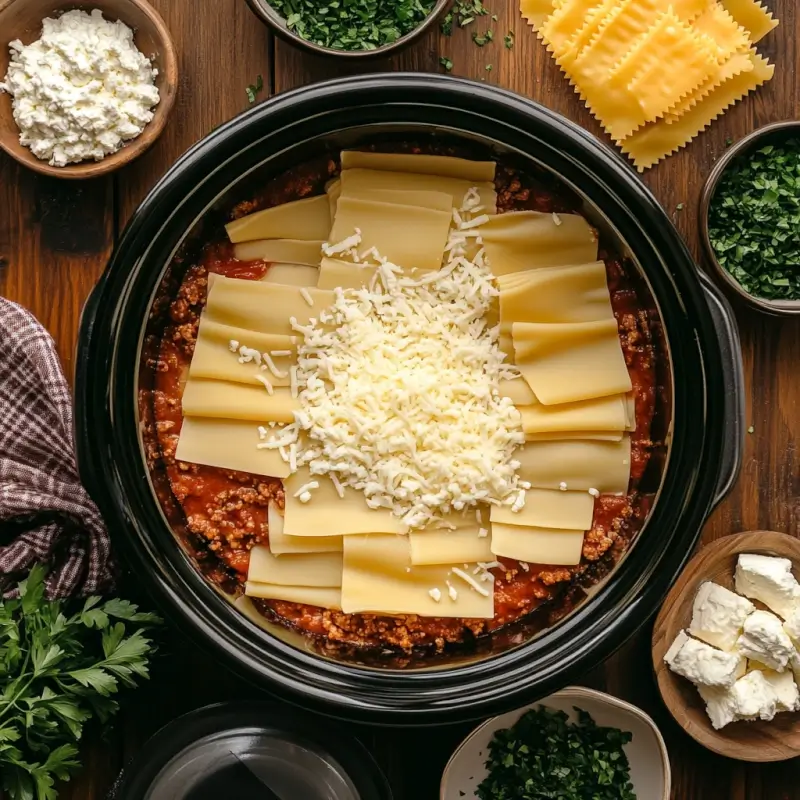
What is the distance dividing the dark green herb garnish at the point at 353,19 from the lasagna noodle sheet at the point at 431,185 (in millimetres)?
395

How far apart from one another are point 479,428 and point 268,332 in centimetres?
66

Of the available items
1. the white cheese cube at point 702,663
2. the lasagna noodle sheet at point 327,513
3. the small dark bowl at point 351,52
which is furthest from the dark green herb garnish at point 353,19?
the white cheese cube at point 702,663

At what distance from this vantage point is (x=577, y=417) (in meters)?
2.72

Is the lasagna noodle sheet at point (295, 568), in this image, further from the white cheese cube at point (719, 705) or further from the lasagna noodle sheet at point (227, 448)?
the white cheese cube at point (719, 705)

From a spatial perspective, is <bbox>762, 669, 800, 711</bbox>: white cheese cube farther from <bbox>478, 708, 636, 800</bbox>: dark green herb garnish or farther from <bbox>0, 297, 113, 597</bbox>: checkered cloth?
<bbox>0, 297, 113, 597</bbox>: checkered cloth

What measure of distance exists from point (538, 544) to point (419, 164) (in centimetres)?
112

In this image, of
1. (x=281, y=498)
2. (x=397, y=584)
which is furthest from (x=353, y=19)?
(x=397, y=584)

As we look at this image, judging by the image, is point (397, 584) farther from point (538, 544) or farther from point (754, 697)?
point (754, 697)

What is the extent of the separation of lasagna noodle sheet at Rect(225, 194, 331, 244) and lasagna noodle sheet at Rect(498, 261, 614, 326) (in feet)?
1.77

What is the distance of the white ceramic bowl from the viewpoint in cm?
285

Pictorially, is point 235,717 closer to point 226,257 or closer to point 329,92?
point 226,257

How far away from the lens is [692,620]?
2910mm

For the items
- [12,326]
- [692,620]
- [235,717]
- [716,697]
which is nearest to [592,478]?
[692,620]

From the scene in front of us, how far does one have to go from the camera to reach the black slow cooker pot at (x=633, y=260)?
2.48 metres
